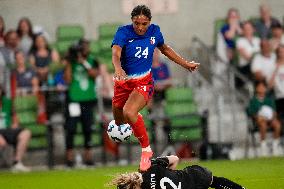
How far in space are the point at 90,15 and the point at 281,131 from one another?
5624 millimetres

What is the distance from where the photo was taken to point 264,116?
832 inches

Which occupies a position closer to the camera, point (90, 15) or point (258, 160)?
point (258, 160)

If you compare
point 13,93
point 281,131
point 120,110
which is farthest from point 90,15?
point 120,110

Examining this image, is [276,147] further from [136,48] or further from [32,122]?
[136,48]

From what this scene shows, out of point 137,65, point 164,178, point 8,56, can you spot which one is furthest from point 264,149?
point 164,178

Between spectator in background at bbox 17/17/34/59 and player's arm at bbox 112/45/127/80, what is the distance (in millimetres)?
8486

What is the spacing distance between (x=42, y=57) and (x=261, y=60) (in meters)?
4.97

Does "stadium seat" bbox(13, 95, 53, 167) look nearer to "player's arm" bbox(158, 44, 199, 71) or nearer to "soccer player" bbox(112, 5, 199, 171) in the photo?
"soccer player" bbox(112, 5, 199, 171)

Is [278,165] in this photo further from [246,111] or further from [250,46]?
[250,46]

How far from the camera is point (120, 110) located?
1398 centimetres

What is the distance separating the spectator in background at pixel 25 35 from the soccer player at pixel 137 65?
7.97 m

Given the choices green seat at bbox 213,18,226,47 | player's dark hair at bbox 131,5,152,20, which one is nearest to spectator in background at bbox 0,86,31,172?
green seat at bbox 213,18,226,47

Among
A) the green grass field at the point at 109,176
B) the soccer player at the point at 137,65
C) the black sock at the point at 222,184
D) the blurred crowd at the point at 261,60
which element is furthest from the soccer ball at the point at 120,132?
the blurred crowd at the point at 261,60

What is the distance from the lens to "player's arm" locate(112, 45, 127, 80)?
1245cm
